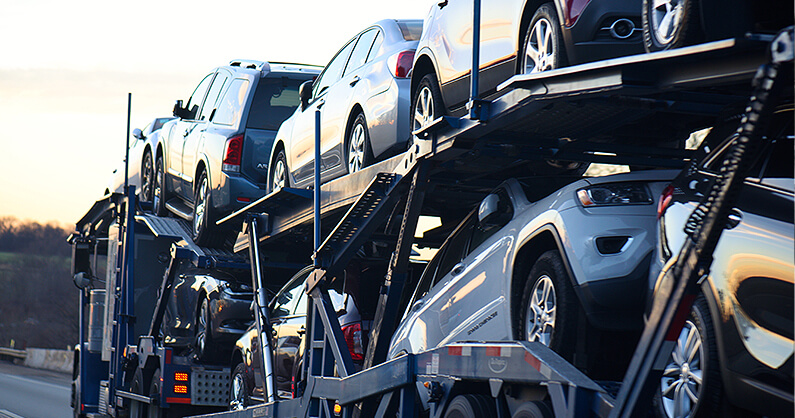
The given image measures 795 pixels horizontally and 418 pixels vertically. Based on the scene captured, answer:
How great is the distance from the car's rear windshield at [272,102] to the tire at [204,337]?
82.8 inches

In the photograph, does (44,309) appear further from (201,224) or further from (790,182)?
(790,182)

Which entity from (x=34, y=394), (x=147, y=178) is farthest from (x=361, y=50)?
(x=34, y=394)

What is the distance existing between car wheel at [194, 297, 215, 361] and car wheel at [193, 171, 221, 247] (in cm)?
68

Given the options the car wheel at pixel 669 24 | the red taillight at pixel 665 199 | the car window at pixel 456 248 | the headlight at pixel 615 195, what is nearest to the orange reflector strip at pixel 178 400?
the car window at pixel 456 248

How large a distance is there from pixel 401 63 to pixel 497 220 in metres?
2.24

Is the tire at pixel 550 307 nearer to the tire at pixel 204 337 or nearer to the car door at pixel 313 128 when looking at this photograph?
the car door at pixel 313 128

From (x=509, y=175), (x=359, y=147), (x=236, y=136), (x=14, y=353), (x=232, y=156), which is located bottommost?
(x=14, y=353)

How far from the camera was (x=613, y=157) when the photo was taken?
587 centimetres

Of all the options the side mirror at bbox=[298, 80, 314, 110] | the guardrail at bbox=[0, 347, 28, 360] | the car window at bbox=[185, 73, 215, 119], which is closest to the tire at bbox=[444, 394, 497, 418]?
the side mirror at bbox=[298, 80, 314, 110]

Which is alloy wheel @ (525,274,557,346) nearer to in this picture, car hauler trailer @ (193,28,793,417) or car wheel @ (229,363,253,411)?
car hauler trailer @ (193,28,793,417)

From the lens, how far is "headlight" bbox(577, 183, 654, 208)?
4414 mm

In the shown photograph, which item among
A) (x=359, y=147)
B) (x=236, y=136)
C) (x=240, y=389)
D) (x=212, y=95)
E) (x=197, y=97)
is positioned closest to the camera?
(x=359, y=147)

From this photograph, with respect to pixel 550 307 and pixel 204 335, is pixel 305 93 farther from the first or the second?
pixel 550 307

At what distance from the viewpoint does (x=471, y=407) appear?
15.9 feet
